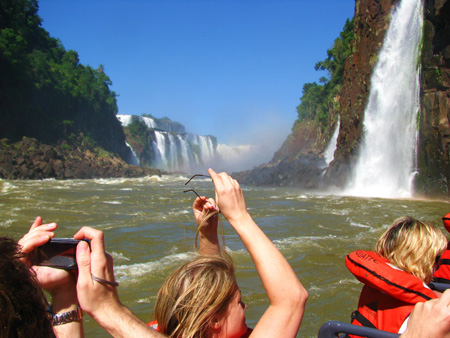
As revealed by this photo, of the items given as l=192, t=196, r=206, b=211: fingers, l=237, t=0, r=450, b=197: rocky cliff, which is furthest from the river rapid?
l=237, t=0, r=450, b=197: rocky cliff

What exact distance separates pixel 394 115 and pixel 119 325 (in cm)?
2186

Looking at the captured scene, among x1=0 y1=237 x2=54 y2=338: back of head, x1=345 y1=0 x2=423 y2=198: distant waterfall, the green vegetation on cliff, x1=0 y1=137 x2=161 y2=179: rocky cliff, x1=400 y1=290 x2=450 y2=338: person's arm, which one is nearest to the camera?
x1=0 y1=237 x2=54 y2=338: back of head

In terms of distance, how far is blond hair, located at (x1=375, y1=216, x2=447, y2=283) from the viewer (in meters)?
2.01

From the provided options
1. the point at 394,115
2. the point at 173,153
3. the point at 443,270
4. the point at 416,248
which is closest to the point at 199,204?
the point at 416,248

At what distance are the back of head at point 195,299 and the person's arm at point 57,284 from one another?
293 millimetres

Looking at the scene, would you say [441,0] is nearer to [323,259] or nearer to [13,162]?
[323,259]

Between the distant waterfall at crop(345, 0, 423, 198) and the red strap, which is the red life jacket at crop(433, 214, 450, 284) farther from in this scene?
the distant waterfall at crop(345, 0, 423, 198)

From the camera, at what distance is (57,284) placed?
137 centimetres

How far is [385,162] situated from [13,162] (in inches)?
1072

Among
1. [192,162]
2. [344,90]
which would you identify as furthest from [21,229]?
[192,162]

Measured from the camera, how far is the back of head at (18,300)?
927mm

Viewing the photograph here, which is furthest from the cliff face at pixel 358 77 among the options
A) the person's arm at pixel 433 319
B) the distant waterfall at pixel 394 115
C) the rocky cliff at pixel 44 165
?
the person's arm at pixel 433 319

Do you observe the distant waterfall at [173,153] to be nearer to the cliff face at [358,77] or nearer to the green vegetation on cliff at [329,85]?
the green vegetation on cliff at [329,85]

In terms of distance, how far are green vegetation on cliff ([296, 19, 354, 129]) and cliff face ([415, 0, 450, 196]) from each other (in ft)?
52.1
